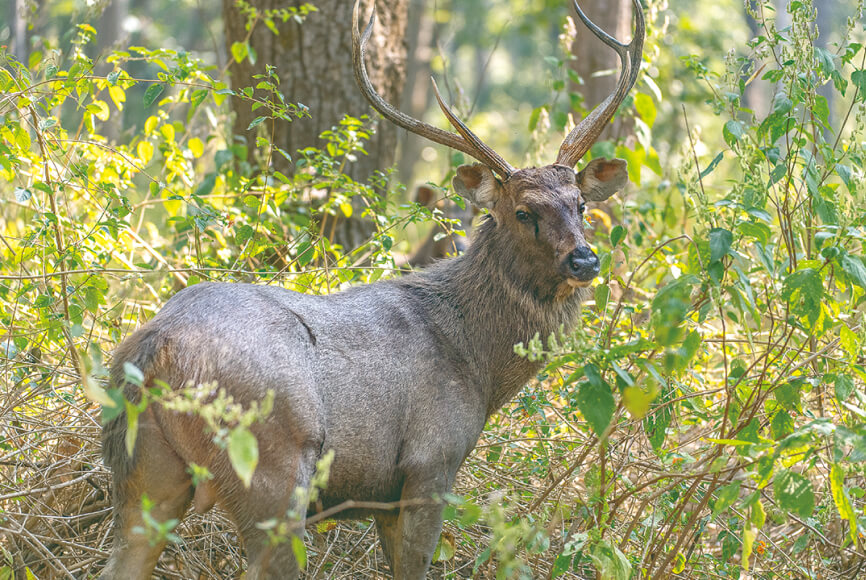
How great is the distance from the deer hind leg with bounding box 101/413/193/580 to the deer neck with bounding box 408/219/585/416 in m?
1.80

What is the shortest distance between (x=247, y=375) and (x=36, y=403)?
254cm

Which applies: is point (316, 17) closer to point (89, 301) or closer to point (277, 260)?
point (277, 260)

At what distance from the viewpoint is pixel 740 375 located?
15.8 feet

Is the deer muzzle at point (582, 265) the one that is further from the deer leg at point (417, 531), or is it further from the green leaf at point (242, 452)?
the green leaf at point (242, 452)

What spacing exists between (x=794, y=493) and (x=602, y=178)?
9.16 feet

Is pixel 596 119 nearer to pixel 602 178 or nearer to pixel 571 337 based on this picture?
pixel 602 178

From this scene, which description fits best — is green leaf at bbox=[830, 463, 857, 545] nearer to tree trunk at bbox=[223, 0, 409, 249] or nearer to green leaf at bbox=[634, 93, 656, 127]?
green leaf at bbox=[634, 93, 656, 127]

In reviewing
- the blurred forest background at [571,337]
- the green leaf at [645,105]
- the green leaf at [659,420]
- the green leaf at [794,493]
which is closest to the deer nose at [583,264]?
the blurred forest background at [571,337]

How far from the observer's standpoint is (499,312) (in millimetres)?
5277

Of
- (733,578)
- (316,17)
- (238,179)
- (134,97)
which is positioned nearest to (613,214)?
(316,17)

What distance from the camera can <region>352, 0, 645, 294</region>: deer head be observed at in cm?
509

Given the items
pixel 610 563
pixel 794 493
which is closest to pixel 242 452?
pixel 610 563

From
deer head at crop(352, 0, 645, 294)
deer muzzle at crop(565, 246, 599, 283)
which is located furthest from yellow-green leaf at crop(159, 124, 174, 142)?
deer muzzle at crop(565, 246, 599, 283)

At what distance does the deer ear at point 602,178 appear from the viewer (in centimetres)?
568
